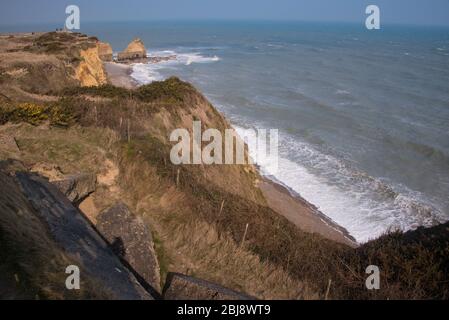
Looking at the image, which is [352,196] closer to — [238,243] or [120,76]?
[238,243]

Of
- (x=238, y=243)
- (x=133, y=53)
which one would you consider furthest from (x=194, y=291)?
(x=133, y=53)

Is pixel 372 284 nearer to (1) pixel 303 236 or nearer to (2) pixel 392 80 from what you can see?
(1) pixel 303 236

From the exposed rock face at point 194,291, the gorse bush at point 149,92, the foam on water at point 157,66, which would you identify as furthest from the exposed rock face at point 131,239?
the foam on water at point 157,66

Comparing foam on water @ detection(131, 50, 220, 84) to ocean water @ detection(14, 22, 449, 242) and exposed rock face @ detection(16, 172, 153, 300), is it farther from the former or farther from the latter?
exposed rock face @ detection(16, 172, 153, 300)

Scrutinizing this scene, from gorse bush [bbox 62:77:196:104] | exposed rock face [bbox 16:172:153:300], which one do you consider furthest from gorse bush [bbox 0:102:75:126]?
exposed rock face [bbox 16:172:153:300]

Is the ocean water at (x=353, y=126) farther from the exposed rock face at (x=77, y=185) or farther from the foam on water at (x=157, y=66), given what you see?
the exposed rock face at (x=77, y=185)

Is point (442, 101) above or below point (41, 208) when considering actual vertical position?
above

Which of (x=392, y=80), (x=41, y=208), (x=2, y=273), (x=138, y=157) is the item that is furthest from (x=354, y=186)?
(x=392, y=80)
